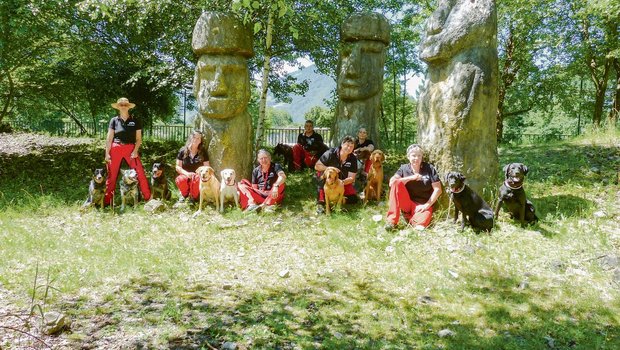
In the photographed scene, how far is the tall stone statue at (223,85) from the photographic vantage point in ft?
24.3

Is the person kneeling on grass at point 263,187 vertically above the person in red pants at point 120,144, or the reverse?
the person in red pants at point 120,144

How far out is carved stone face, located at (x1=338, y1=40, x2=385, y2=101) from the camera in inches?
346

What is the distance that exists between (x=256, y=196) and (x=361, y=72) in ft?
11.1

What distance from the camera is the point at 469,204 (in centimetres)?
547

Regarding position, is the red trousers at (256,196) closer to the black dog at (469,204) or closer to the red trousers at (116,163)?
the red trousers at (116,163)

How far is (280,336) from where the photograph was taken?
3.36 metres

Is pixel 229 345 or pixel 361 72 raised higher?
pixel 361 72

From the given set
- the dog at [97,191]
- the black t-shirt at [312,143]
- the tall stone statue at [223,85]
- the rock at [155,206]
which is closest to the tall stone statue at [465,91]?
the tall stone statue at [223,85]

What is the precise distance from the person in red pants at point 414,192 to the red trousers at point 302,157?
3.70m

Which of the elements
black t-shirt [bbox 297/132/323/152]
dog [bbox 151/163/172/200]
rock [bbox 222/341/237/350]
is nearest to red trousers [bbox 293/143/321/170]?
black t-shirt [bbox 297/132/323/152]

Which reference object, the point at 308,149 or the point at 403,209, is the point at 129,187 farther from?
the point at 403,209

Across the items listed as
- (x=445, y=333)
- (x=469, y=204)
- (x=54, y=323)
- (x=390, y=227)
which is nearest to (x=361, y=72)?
(x=390, y=227)

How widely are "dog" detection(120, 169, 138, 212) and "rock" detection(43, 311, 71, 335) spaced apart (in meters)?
3.79

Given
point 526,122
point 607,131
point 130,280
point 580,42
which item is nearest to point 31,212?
point 130,280
